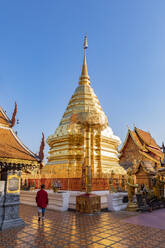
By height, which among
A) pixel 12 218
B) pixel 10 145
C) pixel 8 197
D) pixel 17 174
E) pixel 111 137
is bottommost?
pixel 12 218

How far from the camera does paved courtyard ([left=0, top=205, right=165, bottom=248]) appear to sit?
182 inches

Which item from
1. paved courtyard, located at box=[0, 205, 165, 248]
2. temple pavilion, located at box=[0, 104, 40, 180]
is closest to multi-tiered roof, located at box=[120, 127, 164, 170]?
paved courtyard, located at box=[0, 205, 165, 248]

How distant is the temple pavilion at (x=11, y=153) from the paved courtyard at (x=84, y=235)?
1.98 metres

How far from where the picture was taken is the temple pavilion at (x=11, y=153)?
6.32 metres

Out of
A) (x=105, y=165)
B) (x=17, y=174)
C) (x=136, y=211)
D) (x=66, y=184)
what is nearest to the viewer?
(x=17, y=174)

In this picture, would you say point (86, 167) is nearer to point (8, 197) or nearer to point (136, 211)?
point (136, 211)

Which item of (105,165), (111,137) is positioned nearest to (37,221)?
(105,165)

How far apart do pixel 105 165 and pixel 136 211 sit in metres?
5.05

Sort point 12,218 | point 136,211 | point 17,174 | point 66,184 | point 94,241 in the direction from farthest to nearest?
point 66,184
point 136,211
point 17,174
point 12,218
point 94,241

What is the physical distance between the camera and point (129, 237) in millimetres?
5188

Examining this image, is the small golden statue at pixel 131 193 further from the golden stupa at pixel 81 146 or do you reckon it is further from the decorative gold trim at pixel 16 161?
the decorative gold trim at pixel 16 161

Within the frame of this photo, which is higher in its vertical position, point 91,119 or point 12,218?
point 91,119

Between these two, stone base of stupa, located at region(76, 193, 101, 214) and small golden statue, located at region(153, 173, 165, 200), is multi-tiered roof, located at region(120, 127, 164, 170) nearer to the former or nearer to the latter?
small golden statue, located at region(153, 173, 165, 200)

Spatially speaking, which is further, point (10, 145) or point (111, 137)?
point (111, 137)
